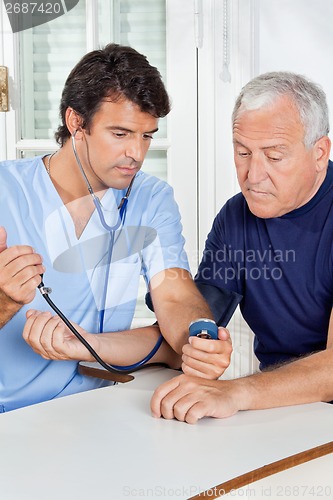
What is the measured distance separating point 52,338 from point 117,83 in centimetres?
54

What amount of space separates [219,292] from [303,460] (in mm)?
672

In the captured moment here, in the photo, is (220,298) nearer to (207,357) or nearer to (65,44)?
(207,357)

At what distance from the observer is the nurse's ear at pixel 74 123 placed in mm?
1626

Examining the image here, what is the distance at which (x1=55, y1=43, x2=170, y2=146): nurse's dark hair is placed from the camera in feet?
5.01

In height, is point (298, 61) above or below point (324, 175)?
above

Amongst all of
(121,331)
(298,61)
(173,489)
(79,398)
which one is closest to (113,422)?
(79,398)

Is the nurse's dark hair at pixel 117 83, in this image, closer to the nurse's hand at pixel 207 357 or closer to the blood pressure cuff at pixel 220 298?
the blood pressure cuff at pixel 220 298

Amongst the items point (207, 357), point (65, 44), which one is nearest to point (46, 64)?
point (65, 44)

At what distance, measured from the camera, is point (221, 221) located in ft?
5.38

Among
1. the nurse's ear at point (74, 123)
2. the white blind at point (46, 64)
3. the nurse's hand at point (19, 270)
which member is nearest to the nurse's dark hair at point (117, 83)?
the nurse's ear at point (74, 123)

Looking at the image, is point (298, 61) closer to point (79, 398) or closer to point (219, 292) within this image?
point (219, 292)

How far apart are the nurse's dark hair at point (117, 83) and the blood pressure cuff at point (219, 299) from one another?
366 millimetres

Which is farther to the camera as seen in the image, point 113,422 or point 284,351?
point 284,351

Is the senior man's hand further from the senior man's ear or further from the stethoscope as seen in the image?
the senior man's ear
